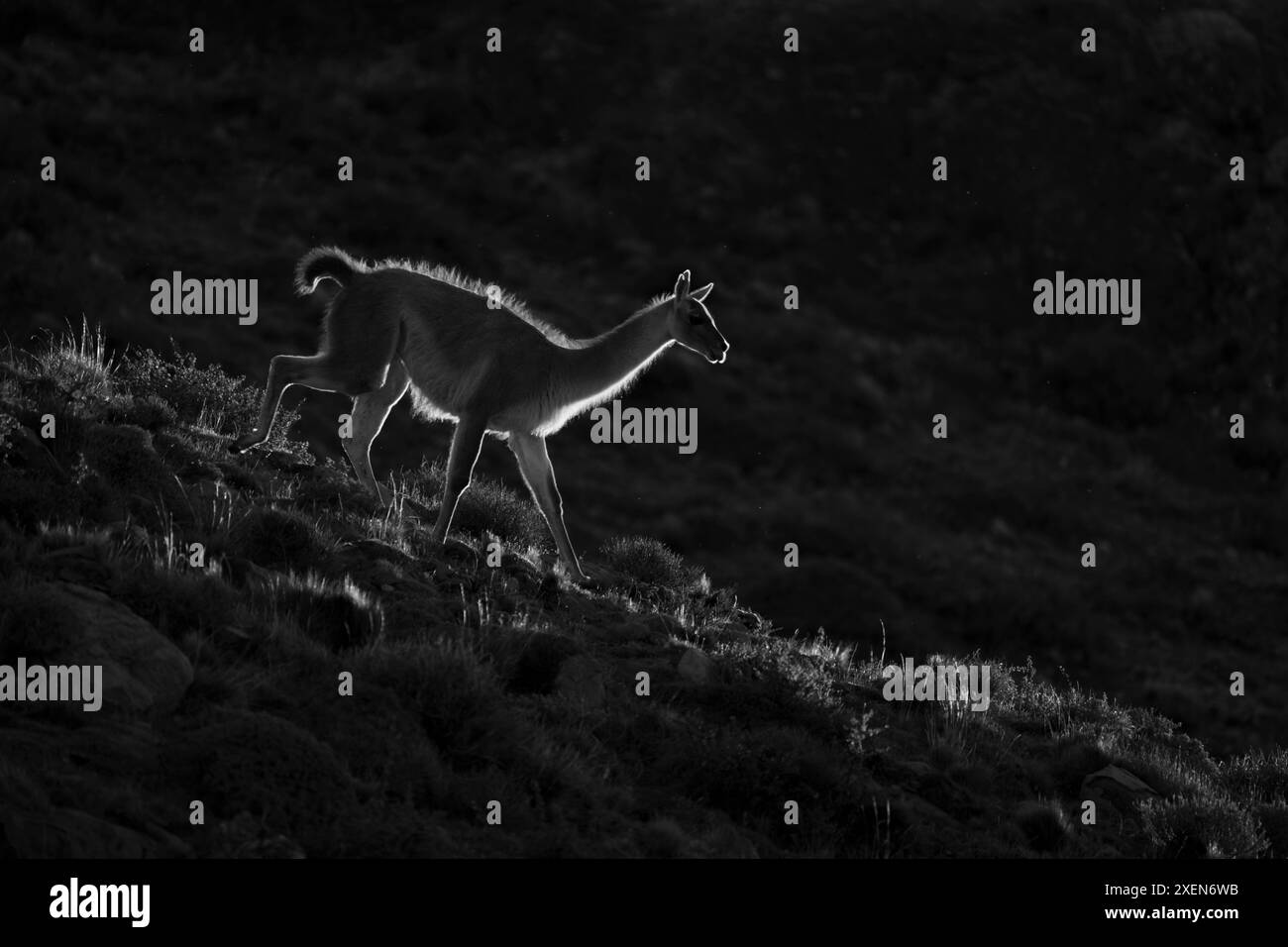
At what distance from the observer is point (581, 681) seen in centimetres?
1148

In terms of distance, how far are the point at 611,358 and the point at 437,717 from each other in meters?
5.05

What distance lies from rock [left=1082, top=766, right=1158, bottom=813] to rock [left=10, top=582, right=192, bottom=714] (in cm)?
659

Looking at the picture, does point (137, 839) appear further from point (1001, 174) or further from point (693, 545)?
point (1001, 174)

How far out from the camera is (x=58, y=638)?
9.38 meters

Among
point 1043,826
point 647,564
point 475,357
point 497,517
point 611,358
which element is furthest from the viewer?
point 647,564

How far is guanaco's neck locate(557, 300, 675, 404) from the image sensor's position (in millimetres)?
14234

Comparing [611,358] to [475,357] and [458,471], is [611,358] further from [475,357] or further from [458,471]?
[458,471]

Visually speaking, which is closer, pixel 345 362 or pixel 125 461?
pixel 125 461

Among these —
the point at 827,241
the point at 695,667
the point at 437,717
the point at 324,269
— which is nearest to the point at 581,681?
the point at 695,667

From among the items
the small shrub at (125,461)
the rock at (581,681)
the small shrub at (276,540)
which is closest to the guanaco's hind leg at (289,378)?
the small shrub at (125,461)

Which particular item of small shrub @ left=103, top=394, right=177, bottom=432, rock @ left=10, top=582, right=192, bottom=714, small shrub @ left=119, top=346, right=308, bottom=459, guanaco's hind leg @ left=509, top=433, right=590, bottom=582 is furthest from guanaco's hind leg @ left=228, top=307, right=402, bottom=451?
rock @ left=10, top=582, right=192, bottom=714

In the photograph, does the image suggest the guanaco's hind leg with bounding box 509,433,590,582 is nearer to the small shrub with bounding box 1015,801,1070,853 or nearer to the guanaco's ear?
the guanaco's ear

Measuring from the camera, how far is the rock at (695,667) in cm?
1213

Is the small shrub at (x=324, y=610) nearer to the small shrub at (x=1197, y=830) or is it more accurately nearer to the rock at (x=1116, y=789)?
the rock at (x=1116, y=789)
